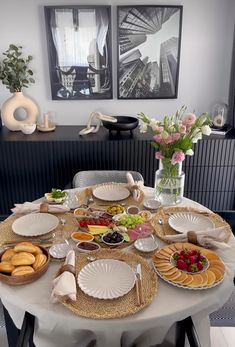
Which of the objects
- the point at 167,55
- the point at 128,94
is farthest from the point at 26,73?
the point at 167,55

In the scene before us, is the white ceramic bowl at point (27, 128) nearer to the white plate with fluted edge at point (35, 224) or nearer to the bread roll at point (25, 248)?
the white plate with fluted edge at point (35, 224)

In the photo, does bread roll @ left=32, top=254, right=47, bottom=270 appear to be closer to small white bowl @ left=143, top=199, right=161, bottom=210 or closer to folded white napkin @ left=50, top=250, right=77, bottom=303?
folded white napkin @ left=50, top=250, right=77, bottom=303

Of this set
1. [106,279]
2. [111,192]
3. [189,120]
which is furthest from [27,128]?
[106,279]

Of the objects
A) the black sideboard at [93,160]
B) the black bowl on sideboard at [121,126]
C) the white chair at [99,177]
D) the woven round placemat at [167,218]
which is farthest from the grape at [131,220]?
the black bowl on sideboard at [121,126]

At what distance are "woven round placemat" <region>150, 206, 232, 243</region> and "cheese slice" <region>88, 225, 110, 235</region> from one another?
0.24 meters

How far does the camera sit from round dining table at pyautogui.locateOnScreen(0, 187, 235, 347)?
93cm

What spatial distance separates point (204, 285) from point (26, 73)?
2347 mm

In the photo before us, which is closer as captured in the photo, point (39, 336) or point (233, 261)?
point (39, 336)

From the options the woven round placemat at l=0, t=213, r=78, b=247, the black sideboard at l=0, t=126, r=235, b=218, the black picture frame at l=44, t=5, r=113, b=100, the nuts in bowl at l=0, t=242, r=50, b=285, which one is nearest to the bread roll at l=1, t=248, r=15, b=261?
the nuts in bowl at l=0, t=242, r=50, b=285

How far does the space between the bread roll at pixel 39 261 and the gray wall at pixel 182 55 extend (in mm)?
1908

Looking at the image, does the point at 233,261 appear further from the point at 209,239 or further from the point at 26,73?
the point at 26,73

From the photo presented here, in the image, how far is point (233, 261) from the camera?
3.91 ft

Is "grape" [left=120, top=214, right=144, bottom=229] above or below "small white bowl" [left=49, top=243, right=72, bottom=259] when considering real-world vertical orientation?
above

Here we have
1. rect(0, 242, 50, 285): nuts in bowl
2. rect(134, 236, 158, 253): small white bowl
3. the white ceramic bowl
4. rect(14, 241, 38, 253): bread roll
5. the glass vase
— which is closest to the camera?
rect(0, 242, 50, 285): nuts in bowl
